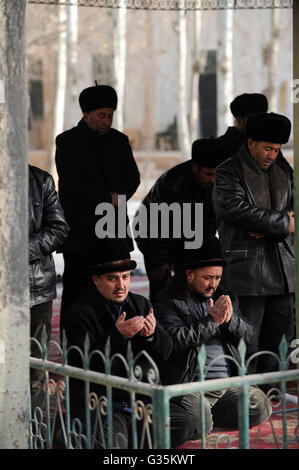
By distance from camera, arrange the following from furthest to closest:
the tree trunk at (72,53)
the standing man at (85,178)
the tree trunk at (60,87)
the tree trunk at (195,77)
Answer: the tree trunk at (195,77) < the tree trunk at (60,87) < the tree trunk at (72,53) < the standing man at (85,178)

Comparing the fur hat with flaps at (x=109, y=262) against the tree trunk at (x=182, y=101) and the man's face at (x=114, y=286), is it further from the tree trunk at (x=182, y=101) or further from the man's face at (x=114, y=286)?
the tree trunk at (x=182, y=101)

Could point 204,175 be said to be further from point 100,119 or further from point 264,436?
point 264,436

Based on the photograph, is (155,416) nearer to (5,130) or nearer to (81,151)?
(5,130)

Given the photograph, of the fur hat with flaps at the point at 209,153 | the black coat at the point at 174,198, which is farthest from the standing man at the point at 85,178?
the fur hat with flaps at the point at 209,153

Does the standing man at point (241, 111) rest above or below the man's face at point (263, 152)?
above

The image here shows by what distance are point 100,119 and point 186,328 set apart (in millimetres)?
2279

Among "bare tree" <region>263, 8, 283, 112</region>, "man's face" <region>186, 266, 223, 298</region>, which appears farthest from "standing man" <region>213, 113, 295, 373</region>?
"bare tree" <region>263, 8, 283, 112</region>

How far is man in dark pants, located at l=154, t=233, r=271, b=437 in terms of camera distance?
5.71 m

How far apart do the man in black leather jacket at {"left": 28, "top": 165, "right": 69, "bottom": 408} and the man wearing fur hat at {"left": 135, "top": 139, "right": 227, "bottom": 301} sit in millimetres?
1070

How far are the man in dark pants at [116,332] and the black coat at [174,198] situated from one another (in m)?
1.68

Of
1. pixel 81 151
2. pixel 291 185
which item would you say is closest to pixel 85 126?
pixel 81 151

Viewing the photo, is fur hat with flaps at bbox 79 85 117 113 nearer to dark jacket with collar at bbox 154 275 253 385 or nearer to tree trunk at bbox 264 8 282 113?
dark jacket with collar at bbox 154 275 253 385

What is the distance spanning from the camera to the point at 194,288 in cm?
589

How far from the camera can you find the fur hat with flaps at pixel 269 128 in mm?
6457
